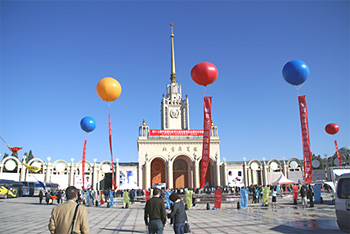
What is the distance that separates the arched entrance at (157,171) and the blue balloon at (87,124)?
21489 mm

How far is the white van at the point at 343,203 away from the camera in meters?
8.05

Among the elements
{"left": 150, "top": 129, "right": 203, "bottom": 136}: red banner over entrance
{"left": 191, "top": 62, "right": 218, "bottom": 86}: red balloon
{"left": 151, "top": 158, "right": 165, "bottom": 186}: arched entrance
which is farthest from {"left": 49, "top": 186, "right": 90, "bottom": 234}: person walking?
{"left": 151, "top": 158, "right": 165, "bottom": 186}: arched entrance

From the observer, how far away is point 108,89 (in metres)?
18.1

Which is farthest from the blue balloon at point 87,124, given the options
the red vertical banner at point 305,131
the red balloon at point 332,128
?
the red balloon at point 332,128

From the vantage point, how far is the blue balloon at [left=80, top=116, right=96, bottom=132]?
90.6ft

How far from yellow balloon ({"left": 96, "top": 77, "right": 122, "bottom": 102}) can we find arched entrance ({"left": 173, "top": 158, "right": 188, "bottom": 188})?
30975 mm

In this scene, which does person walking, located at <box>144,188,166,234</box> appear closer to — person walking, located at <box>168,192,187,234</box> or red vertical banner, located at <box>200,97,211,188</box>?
person walking, located at <box>168,192,187,234</box>

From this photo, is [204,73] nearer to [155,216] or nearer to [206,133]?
[206,133]

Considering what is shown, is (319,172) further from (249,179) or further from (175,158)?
(175,158)

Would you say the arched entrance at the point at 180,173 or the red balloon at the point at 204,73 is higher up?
the red balloon at the point at 204,73

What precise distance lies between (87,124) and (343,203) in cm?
2432

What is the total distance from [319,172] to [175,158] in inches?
979

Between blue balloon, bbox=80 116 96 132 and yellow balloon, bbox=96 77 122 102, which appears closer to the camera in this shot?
yellow balloon, bbox=96 77 122 102

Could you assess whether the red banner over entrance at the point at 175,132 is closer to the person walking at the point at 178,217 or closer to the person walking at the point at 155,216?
Answer: the person walking at the point at 178,217
